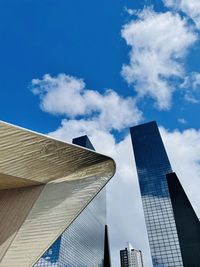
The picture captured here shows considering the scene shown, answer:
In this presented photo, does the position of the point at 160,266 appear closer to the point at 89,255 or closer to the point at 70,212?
the point at 89,255

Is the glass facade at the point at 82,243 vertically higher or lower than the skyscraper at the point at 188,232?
higher

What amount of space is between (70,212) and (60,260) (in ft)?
208

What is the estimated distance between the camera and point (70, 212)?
65.7ft

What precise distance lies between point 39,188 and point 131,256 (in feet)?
410

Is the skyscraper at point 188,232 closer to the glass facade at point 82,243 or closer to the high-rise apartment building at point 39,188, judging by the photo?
the high-rise apartment building at point 39,188

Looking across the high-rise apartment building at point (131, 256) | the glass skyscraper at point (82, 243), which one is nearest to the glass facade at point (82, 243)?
the glass skyscraper at point (82, 243)

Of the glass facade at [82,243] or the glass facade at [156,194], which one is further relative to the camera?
the glass facade at [156,194]

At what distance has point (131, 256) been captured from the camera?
436 ft

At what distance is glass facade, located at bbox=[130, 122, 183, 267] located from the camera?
84.8 meters

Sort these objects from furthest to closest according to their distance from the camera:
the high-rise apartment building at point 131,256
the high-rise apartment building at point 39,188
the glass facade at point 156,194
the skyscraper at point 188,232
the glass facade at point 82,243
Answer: the high-rise apartment building at point 131,256
the glass facade at point 156,194
the glass facade at point 82,243
the skyscraper at point 188,232
the high-rise apartment building at point 39,188

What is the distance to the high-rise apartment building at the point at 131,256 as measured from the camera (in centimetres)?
12241

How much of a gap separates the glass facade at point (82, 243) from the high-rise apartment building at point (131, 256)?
17015mm

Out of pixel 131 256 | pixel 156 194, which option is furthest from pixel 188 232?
pixel 131 256

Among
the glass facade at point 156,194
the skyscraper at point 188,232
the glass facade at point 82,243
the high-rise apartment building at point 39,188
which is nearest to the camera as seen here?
the high-rise apartment building at point 39,188
